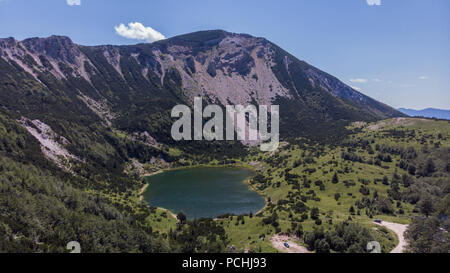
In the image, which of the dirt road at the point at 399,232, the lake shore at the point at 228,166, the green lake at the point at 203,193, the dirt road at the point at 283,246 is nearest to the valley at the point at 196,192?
the lake shore at the point at 228,166

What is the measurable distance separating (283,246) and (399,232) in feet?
130

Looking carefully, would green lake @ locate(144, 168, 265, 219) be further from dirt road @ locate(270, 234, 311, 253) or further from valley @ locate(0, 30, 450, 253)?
dirt road @ locate(270, 234, 311, 253)

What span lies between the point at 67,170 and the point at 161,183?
162 feet

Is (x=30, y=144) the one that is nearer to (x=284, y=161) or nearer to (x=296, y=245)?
(x=296, y=245)

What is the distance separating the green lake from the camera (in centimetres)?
10566

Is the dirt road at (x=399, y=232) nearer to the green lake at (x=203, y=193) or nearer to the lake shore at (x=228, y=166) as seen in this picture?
the lake shore at (x=228, y=166)

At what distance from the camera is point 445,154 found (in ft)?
437

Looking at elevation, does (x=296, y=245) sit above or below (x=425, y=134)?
below

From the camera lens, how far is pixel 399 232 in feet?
247

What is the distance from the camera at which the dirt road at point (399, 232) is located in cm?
6531

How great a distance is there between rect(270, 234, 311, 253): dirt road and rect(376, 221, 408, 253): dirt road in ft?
79.3

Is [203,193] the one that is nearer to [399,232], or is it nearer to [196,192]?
[196,192]

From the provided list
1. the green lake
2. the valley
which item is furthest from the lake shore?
the green lake
